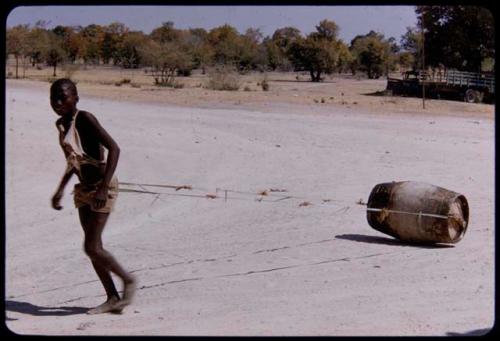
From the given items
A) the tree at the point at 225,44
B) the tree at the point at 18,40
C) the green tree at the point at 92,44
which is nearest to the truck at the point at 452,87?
the tree at the point at 225,44

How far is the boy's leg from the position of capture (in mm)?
6211

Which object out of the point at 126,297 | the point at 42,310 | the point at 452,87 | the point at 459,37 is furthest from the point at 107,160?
the point at 459,37

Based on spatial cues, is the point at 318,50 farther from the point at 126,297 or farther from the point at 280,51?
the point at 126,297

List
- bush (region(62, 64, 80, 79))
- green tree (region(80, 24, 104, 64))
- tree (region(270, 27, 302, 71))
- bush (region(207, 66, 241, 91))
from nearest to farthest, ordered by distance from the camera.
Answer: bush (region(207, 66, 241, 91)), bush (region(62, 64, 80, 79)), green tree (region(80, 24, 104, 64)), tree (region(270, 27, 302, 71))

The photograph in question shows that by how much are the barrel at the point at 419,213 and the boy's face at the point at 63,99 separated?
4.11m

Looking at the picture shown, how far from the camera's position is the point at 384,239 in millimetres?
9375

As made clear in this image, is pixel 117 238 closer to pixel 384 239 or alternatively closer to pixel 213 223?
pixel 213 223

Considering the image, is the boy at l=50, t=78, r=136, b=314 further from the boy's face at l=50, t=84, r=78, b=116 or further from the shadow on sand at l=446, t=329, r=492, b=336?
the shadow on sand at l=446, t=329, r=492, b=336

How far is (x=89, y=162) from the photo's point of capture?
620 cm

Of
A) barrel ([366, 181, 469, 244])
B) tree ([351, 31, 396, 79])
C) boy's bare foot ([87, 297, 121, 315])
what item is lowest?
boy's bare foot ([87, 297, 121, 315])

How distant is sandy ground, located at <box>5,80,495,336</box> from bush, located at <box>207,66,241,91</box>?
19.5 m

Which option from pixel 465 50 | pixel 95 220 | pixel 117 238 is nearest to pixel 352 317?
pixel 95 220

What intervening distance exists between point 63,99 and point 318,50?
50.4 meters

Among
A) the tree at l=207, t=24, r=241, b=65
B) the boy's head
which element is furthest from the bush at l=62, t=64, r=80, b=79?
the boy's head
